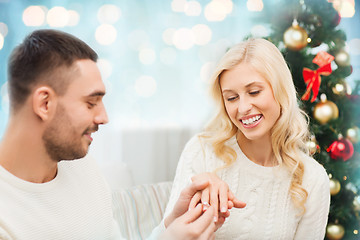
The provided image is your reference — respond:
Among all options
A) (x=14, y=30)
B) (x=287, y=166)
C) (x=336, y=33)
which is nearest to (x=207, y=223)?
(x=287, y=166)

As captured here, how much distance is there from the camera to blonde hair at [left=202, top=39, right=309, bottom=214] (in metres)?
1.74

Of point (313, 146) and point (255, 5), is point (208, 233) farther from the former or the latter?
point (255, 5)

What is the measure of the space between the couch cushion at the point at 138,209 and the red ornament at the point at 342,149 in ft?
3.57

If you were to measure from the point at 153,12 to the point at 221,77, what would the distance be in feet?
5.23

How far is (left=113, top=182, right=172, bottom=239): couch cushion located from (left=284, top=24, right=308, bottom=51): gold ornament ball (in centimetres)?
117

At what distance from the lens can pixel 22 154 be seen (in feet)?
3.70

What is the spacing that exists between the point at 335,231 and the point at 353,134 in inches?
25.0

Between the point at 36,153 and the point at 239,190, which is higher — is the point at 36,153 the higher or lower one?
the higher one

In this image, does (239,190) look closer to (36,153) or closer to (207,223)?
(207,223)

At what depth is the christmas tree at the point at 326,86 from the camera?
253 centimetres

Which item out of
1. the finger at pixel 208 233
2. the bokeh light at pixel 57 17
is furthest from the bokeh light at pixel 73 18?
the finger at pixel 208 233

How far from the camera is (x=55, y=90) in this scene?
3.77 ft

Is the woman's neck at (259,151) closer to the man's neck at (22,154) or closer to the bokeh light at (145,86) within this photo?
the man's neck at (22,154)

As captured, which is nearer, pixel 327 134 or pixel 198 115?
pixel 327 134
